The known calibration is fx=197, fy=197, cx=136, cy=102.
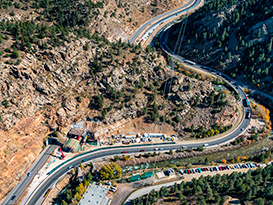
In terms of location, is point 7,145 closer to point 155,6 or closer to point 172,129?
point 172,129

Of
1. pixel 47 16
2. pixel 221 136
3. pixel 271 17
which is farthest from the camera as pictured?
pixel 271 17

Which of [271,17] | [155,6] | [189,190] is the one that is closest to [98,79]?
[189,190]

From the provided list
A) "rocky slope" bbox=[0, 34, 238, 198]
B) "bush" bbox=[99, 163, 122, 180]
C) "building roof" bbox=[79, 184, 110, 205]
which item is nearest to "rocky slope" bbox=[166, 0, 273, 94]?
"rocky slope" bbox=[0, 34, 238, 198]

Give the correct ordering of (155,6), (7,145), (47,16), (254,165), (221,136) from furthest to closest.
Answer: (155,6) < (47,16) < (221,136) < (254,165) < (7,145)

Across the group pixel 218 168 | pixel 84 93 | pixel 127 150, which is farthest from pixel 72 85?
pixel 218 168

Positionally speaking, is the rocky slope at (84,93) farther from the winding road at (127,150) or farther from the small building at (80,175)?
the small building at (80,175)
